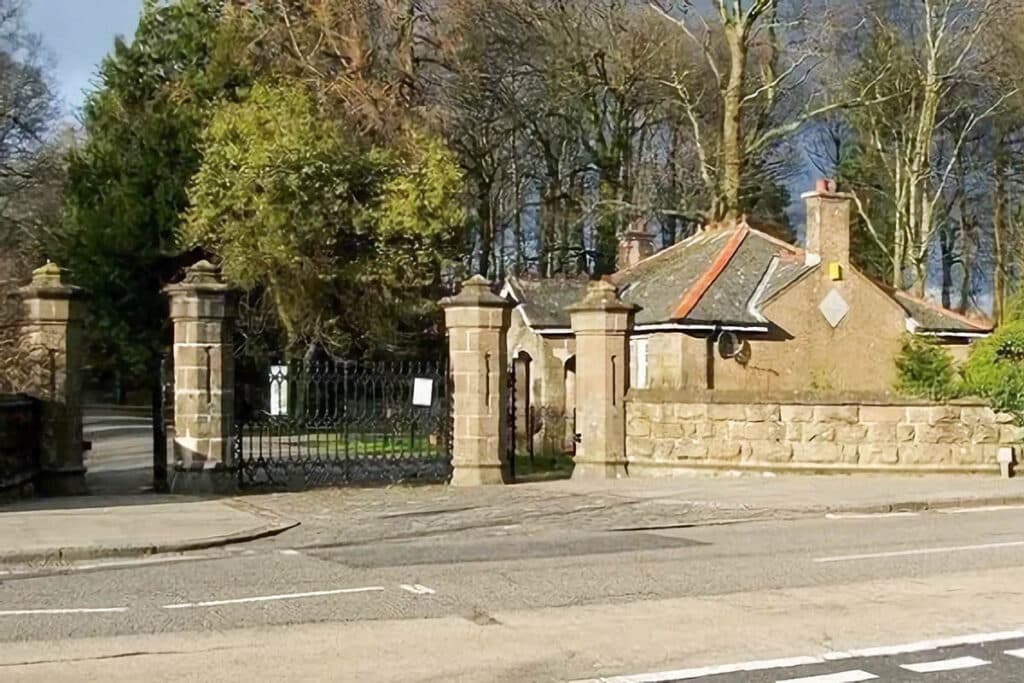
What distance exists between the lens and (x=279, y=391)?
2095 centimetres

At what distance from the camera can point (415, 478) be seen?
69.6 feet

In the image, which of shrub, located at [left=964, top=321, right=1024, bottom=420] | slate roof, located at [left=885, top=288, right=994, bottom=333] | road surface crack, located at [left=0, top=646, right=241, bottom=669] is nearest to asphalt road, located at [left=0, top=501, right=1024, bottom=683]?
road surface crack, located at [left=0, top=646, right=241, bottom=669]

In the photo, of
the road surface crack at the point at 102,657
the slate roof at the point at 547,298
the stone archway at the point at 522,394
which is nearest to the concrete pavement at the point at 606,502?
the road surface crack at the point at 102,657

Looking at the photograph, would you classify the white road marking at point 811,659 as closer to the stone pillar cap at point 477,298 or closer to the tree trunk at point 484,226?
the stone pillar cap at point 477,298

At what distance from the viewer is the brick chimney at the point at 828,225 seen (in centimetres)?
2842

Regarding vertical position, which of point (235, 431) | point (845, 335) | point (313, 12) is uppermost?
point (313, 12)

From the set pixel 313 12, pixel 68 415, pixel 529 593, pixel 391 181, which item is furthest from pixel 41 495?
pixel 313 12

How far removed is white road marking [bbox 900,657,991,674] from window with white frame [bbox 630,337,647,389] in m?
20.6

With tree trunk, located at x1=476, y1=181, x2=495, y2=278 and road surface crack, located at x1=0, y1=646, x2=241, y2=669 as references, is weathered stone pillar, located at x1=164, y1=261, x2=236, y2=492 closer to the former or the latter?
road surface crack, located at x1=0, y1=646, x2=241, y2=669

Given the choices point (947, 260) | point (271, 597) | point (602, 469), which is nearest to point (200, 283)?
point (602, 469)

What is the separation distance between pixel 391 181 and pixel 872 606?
24974 millimetres

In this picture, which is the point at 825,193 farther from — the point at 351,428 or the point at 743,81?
the point at 351,428

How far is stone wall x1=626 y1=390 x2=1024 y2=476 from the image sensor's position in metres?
21.3

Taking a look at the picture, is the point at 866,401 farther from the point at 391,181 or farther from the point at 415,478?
the point at 391,181
